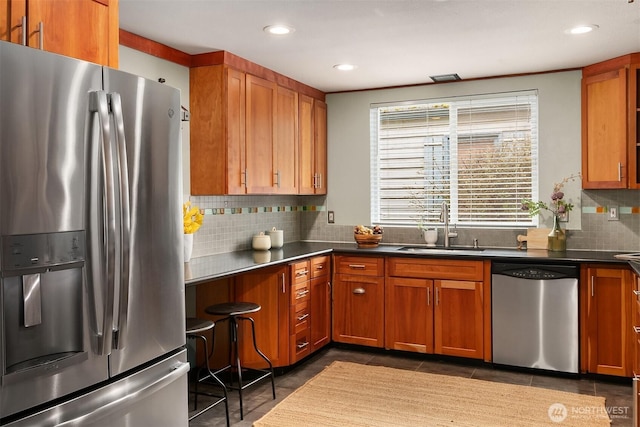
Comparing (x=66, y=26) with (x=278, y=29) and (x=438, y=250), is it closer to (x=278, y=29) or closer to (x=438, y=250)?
(x=278, y=29)

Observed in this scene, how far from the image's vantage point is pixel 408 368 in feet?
14.4

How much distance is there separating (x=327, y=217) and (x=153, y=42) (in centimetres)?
252

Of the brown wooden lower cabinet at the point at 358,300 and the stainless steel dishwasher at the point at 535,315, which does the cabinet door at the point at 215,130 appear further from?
the stainless steel dishwasher at the point at 535,315

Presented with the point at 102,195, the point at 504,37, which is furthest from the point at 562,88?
the point at 102,195

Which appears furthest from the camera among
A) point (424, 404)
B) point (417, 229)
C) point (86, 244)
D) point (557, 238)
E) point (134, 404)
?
point (417, 229)

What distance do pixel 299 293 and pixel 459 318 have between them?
1.27 metres

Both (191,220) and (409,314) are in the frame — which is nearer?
(191,220)

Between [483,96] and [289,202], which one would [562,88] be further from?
[289,202]

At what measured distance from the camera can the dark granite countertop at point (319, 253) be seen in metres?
3.49

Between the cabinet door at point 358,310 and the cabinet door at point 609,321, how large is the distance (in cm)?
158

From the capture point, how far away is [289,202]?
5.55 meters

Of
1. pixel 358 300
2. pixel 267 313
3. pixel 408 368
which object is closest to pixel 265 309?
pixel 267 313

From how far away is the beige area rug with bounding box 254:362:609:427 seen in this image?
3326 millimetres

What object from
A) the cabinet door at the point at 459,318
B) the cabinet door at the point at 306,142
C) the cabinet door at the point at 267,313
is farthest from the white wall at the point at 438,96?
the cabinet door at the point at 267,313
